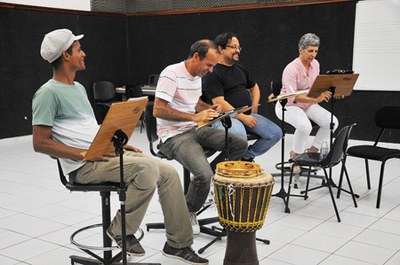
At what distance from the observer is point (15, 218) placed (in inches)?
143

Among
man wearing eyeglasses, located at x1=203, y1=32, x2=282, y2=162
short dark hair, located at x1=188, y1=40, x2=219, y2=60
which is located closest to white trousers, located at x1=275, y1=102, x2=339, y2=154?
man wearing eyeglasses, located at x1=203, y1=32, x2=282, y2=162

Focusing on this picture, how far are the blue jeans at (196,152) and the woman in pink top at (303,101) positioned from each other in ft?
4.09

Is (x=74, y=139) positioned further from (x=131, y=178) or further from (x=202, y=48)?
(x=202, y=48)

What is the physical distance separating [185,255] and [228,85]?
1.62m

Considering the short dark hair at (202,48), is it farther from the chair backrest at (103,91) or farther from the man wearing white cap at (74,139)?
the chair backrest at (103,91)

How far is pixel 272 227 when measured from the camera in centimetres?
341

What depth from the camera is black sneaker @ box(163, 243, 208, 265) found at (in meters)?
2.67

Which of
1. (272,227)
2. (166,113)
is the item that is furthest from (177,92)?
(272,227)

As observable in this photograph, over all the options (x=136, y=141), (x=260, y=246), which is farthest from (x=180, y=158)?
(x=136, y=141)

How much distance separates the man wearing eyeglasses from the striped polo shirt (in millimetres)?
440

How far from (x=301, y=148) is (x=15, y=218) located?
104 inches

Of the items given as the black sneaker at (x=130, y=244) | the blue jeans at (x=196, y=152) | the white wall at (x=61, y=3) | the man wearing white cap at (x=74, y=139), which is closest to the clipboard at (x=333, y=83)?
the blue jeans at (x=196, y=152)

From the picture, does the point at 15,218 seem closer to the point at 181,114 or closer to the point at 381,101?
the point at 181,114

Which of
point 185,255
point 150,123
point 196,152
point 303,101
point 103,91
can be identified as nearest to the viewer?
point 185,255
